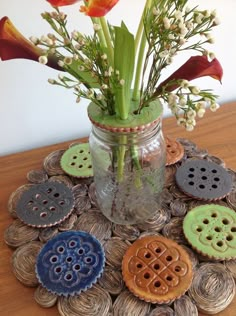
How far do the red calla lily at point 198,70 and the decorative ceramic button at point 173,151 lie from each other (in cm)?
22

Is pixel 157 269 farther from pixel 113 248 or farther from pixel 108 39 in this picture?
pixel 108 39

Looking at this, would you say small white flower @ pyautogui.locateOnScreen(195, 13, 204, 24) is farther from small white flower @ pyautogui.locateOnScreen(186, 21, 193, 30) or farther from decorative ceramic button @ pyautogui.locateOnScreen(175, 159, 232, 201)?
decorative ceramic button @ pyautogui.locateOnScreen(175, 159, 232, 201)

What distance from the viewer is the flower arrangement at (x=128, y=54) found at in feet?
1.37

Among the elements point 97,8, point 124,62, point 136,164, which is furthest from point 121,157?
point 97,8

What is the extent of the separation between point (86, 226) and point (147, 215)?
0.10 m

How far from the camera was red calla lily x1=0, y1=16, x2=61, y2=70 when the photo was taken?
1.51 feet

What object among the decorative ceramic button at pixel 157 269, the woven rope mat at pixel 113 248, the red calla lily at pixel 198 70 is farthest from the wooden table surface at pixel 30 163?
the red calla lily at pixel 198 70

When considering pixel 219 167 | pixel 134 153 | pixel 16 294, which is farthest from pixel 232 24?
pixel 16 294

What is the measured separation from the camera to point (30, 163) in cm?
75

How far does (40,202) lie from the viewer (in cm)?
63

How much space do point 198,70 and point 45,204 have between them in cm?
33

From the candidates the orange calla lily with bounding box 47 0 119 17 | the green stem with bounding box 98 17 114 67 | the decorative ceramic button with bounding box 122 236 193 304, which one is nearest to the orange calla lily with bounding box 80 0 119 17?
the orange calla lily with bounding box 47 0 119 17

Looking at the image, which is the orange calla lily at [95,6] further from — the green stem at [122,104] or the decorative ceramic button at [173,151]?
the decorative ceramic button at [173,151]

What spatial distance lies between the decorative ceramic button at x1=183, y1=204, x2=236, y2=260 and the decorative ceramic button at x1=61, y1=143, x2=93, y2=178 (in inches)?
8.0
